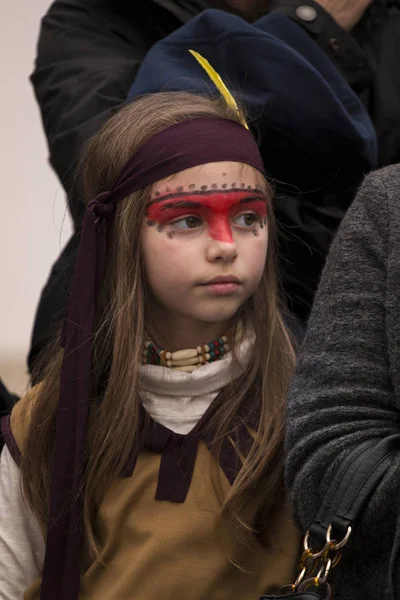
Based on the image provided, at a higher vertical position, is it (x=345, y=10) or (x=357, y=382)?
(x=345, y=10)

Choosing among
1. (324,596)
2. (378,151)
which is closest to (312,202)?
(378,151)

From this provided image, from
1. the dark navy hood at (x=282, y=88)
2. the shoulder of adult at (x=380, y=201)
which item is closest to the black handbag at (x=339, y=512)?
the shoulder of adult at (x=380, y=201)

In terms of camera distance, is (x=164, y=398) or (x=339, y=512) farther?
(x=164, y=398)

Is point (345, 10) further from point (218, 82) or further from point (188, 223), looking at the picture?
point (188, 223)

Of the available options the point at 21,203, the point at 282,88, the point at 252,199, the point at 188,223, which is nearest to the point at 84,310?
the point at 188,223

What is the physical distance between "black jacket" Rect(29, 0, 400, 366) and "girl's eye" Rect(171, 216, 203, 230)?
0.33 meters

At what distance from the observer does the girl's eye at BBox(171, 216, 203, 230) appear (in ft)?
6.29

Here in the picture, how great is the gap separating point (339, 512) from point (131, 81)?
125 cm

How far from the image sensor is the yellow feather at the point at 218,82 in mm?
2064

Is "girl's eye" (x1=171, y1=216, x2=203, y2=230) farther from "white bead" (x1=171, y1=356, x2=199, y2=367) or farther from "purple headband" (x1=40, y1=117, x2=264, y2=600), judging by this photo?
"white bead" (x1=171, y1=356, x2=199, y2=367)

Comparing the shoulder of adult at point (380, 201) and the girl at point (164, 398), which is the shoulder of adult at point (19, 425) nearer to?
the girl at point (164, 398)

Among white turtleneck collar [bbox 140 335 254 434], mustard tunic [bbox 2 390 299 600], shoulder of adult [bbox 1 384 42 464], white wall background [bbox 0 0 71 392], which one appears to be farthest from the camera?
white wall background [bbox 0 0 71 392]

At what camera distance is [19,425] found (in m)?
2.08

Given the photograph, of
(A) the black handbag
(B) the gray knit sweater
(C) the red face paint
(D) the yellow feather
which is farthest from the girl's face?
(A) the black handbag
